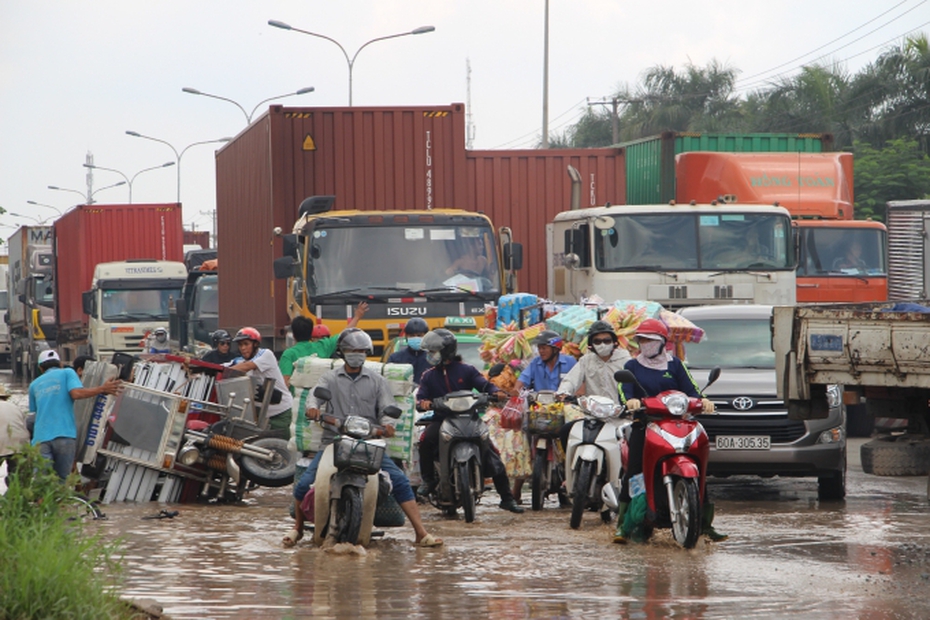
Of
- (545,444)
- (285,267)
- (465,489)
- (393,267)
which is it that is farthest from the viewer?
(285,267)

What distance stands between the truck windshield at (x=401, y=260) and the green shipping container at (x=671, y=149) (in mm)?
5053

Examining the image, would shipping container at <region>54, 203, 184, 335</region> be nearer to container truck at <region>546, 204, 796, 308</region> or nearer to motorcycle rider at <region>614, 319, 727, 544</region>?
container truck at <region>546, 204, 796, 308</region>

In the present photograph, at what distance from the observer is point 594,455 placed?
34.0 feet

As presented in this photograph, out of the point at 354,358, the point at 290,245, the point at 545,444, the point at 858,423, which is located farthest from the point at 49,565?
the point at 858,423

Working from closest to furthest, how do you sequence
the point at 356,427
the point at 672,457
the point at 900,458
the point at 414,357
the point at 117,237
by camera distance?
1. the point at 900,458
2. the point at 356,427
3. the point at 672,457
4. the point at 414,357
5. the point at 117,237

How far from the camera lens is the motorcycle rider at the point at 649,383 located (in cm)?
955

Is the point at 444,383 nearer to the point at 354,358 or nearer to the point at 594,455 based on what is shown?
the point at 594,455

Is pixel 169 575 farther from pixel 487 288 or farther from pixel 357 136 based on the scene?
pixel 357 136

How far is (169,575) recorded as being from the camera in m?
8.36

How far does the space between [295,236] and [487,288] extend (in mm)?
2280

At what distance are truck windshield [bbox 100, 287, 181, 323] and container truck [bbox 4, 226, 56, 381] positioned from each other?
9.43 m

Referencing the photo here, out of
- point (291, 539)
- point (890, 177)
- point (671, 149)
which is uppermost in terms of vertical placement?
point (890, 177)

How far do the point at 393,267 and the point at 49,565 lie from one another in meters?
10.6

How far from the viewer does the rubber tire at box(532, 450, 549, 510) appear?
11.6 meters
